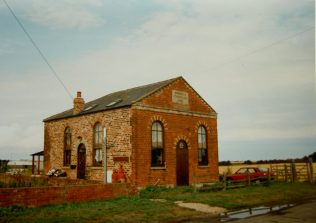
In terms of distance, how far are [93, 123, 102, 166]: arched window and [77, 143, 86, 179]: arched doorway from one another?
153 centimetres

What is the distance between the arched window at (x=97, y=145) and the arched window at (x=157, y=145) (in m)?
3.95

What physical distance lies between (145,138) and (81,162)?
6.57 m

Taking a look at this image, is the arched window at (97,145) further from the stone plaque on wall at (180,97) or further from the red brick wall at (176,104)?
the stone plaque on wall at (180,97)

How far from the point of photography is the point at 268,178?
23.9 metres

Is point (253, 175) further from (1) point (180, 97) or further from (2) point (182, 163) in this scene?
(1) point (180, 97)

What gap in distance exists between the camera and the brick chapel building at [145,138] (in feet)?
66.5

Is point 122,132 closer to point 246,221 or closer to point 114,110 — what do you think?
point 114,110

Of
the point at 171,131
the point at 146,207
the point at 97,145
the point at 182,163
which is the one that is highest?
the point at 171,131

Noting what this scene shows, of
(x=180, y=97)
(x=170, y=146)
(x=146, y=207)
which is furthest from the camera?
(x=180, y=97)

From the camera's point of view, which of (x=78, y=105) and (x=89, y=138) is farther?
(x=78, y=105)

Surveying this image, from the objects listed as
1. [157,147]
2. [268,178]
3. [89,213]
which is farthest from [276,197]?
[89,213]

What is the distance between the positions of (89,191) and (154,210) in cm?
377

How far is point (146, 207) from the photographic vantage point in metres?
13.8

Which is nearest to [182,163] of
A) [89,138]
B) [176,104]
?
[176,104]
